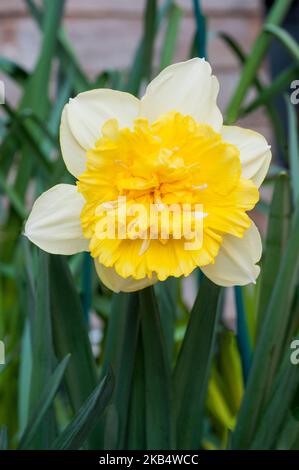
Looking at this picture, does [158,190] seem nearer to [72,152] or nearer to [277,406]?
[72,152]

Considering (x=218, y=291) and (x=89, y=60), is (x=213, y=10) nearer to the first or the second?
(x=89, y=60)

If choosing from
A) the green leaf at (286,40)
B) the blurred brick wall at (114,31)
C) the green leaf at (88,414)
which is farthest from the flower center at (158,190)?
the blurred brick wall at (114,31)

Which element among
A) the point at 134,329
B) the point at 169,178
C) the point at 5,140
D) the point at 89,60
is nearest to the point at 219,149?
the point at 169,178

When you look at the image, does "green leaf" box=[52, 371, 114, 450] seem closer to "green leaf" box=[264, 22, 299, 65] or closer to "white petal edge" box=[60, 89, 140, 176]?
"white petal edge" box=[60, 89, 140, 176]

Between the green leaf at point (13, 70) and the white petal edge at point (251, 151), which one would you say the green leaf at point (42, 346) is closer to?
the white petal edge at point (251, 151)

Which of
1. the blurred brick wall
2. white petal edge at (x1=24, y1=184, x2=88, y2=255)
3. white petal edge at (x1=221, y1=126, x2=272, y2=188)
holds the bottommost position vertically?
white petal edge at (x1=24, y1=184, x2=88, y2=255)

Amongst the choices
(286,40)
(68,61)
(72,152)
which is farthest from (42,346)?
(68,61)

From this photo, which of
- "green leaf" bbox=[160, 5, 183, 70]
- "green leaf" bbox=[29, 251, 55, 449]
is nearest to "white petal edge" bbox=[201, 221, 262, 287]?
"green leaf" bbox=[29, 251, 55, 449]
